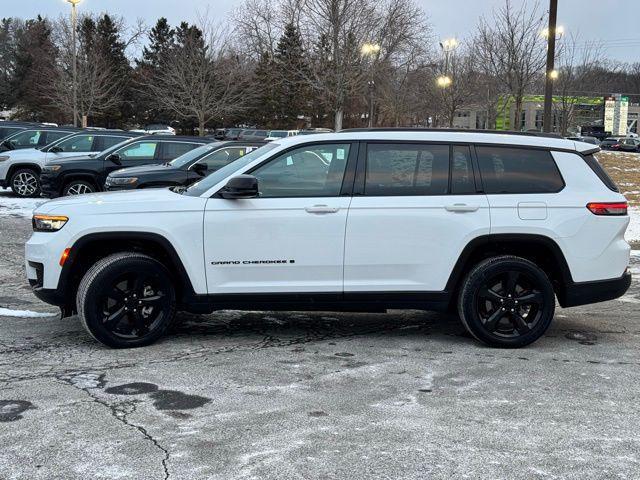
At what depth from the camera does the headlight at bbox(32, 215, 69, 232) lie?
18.3ft

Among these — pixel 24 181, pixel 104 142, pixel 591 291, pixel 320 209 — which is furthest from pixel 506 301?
pixel 24 181

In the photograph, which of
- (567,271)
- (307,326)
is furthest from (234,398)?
(567,271)

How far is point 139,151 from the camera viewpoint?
15.2 meters

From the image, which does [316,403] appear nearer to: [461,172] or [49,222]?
[461,172]

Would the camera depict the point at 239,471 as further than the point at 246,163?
No

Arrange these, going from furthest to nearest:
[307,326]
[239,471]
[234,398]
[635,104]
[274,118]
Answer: [635,104], [274,118], [307,326], [234,398], [239,471]

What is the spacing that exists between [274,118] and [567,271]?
5871cm

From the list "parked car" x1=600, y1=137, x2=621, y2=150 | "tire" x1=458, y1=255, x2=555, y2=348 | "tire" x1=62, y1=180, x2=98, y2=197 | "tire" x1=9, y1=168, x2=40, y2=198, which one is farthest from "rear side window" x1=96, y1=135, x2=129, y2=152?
"parked car" x1=600, y1=137, x2=621, y2=150

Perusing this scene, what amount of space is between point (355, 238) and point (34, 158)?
45.7 ft

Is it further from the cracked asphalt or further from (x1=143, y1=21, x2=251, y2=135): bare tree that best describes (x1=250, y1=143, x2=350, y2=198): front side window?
(x1=143, y1=21, x2=251, y2=135): bare tree

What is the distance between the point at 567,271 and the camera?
229 inches

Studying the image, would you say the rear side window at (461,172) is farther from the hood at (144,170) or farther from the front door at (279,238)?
the hood at (144,170)

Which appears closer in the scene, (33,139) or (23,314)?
(23,314)

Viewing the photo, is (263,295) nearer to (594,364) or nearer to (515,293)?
(515,293)
